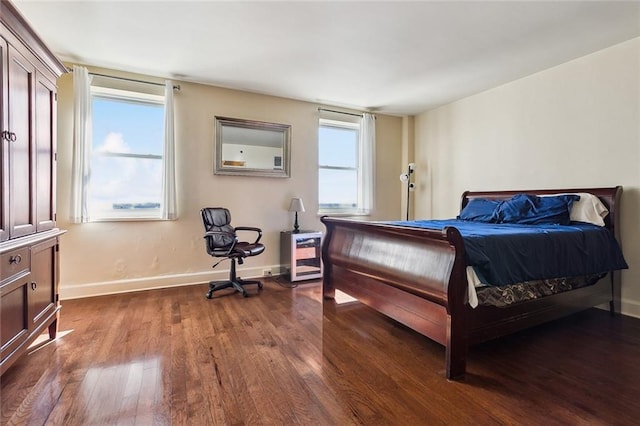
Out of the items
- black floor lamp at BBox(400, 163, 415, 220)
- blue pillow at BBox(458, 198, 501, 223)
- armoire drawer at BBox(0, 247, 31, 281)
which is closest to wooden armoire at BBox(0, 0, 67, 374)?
armoire drawer at BBox(0, 247, 31, 281)

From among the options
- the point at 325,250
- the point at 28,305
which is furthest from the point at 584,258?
the point at 28,305

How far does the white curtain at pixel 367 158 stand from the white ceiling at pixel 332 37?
Result: 0.99m

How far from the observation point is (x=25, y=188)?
187 centimetres

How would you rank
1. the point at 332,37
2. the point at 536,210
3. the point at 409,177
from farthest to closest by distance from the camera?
the point at 409,177 < the point at 536,210 < the point at 332,37

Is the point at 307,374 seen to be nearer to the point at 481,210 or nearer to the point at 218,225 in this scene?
the point at 218,225

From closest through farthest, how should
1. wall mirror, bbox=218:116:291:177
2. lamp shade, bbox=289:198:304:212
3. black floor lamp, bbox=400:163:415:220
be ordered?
wall mirror, bbox=218:116:291:177
lamp shade, bbox=289:198:304:212
black floor lamp, bbox=400:163:415:220

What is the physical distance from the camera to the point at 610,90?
2.87 m

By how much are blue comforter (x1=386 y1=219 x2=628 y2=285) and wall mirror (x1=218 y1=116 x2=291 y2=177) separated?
2.63 metres

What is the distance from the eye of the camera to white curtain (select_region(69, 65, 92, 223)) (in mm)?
3150

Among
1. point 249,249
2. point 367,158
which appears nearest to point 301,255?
point 249,249

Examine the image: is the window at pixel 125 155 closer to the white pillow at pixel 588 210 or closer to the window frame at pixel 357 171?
the window frame at pixel 357 171

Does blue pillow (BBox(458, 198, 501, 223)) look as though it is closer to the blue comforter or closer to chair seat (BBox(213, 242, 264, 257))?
the blue comforter

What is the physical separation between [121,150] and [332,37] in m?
2.65

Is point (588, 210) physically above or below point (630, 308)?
above
